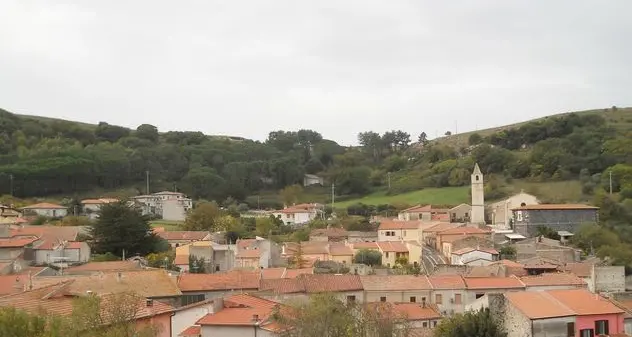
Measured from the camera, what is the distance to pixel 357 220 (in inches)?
2867

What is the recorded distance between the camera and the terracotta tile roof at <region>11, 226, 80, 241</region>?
171ft

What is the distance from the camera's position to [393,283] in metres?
36.1

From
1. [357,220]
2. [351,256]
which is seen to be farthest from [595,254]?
[357,220]

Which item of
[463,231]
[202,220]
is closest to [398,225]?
[463,231]

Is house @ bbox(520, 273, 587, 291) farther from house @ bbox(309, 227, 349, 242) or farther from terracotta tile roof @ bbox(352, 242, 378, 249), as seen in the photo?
house @ bbox(309, 227, 349, 242)

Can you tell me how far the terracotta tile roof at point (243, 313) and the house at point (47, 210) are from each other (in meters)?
53.2

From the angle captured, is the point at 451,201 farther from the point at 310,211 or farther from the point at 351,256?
the point at 351,256

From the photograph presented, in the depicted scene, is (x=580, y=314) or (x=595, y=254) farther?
(x=595, y=254)

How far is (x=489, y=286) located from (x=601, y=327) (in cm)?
888

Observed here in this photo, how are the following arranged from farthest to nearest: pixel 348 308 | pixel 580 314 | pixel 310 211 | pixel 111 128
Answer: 1. pixel 111 128
2. pixel 310 211
3. pixel 580 314
4. pixel 348 308

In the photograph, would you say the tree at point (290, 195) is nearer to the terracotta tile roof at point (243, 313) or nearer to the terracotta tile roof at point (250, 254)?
the terracotta tile roof at point (250, 254)

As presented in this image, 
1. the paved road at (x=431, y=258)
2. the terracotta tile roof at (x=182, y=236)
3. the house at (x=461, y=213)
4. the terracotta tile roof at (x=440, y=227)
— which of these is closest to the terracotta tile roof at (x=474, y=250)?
the paved road at (x=431, y=258)

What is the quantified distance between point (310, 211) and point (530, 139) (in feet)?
130

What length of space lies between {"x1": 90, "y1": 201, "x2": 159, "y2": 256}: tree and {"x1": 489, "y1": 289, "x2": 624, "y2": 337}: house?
29525mm
